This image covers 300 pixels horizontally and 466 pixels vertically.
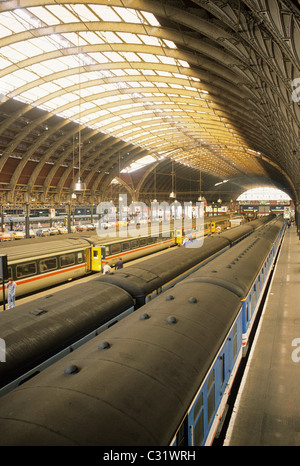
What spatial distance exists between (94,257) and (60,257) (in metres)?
2.99

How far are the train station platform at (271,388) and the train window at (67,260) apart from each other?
11.2 m

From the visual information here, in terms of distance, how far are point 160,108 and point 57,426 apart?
111ft

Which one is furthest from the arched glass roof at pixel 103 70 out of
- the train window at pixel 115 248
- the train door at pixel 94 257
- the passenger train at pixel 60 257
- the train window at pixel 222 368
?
the train window at pixel 222 368

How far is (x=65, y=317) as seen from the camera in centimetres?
657

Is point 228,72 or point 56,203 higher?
point 228,72

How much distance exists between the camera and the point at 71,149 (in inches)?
1569

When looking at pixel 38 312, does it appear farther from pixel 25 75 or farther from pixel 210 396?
pixel 25 75

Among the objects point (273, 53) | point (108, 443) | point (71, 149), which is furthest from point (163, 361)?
point (71, 149)

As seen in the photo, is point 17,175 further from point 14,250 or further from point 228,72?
point 228,72

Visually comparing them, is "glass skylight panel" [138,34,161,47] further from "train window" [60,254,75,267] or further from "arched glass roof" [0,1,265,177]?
"train window" [60,254,75,267]

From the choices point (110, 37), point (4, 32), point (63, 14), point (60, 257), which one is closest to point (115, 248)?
point (60, 257)

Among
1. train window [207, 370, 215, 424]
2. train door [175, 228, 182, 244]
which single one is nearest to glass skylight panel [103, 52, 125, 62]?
train door [175, 228, 182, 244]

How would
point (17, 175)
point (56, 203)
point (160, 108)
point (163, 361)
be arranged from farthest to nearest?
point (56, 203) < point (17, 175) < point (160, 108) < point (163, 361)

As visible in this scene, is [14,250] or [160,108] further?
[160,108]
